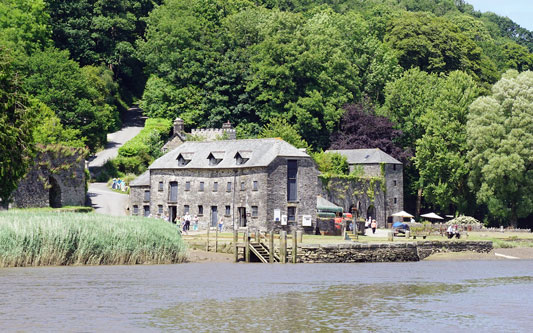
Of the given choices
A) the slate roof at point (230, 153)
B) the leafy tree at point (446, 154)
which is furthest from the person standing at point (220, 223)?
the leafy tree at point (446, 154)

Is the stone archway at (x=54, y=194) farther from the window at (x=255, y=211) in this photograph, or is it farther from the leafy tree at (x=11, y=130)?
the window at (x=255, y=211)

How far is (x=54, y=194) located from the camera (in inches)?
2879

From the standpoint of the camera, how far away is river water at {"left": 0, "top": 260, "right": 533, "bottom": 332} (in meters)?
33.0

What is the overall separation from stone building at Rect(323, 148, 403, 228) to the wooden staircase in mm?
23727

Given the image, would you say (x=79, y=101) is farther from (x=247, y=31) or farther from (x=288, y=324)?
(x=288, y=324)

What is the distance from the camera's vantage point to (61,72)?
86.4 m

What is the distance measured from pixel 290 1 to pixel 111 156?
2253 inches

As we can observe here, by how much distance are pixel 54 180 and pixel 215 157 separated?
12581mm

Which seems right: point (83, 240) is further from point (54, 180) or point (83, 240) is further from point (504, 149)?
point (504, 149)

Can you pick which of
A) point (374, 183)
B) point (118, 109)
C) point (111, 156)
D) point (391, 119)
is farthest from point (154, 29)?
point (374, 183)

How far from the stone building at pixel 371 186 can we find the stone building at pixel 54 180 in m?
21.3

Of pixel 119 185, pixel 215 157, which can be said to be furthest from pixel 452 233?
pixel 119 185

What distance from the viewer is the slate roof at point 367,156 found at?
86.4 meters

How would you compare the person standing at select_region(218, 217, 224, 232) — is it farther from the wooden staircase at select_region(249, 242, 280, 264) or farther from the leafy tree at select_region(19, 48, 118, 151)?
the leafy tree at select_region(19, 48, 118, 151)
